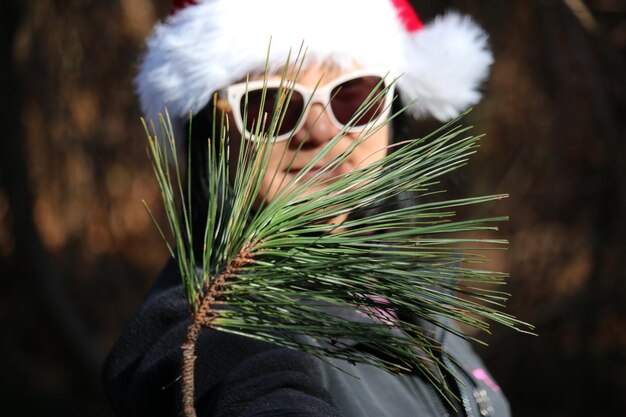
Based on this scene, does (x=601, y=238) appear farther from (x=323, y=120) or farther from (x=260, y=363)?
(x=260, y=363)

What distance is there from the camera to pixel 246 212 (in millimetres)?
758

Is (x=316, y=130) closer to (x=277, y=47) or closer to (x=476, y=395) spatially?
(x=277, y=47)

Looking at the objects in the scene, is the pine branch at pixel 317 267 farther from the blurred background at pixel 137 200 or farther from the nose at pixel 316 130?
the blurred background at pixel 137 200

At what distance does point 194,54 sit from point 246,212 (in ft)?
1.66

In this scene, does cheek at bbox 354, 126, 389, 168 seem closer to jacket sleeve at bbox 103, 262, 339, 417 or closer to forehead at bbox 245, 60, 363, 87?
forehead at bbox 245, 60, 363, 87

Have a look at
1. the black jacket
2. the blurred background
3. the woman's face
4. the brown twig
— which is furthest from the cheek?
the blurred background

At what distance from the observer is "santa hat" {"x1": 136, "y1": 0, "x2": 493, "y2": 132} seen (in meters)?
1.17

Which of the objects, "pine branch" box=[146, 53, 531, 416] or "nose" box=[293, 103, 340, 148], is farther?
"nose" box=[293, 103, 340, 148]

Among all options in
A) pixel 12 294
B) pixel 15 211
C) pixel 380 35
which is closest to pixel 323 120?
pixel 380 35

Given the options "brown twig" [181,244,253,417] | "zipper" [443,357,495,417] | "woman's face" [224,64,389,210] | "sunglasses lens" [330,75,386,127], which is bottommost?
"zipper" [443,357,495,417]

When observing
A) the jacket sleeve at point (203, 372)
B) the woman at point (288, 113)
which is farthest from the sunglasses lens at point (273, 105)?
the jacket sleeve at point (203, 372)

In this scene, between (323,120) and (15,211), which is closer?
(323,120)

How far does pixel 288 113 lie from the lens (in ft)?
3.75

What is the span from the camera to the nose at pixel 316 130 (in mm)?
1115
